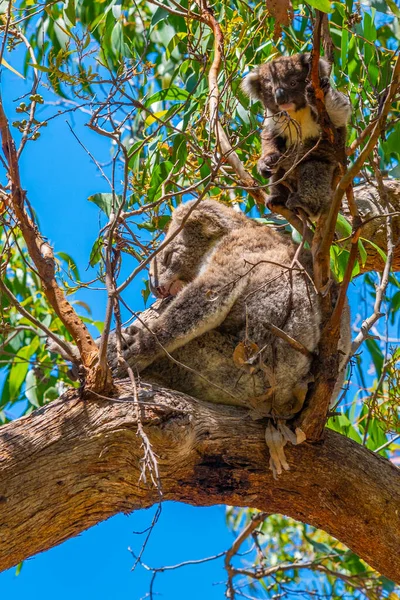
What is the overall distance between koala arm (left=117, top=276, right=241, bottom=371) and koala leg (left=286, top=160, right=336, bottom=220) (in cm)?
53

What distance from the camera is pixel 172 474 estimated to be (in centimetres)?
273

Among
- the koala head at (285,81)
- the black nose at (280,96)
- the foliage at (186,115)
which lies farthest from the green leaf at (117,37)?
the black nose at (280,96)

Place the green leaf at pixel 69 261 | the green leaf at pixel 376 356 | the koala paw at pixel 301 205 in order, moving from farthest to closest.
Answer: the green leaf at pixel 376 356 → the koala paw at pixel 301 205 → the green leaf at pixel 69 261

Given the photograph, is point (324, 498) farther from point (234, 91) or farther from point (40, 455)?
point (234, 91)

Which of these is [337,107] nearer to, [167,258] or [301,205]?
[301,205]

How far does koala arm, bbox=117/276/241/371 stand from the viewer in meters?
3.07

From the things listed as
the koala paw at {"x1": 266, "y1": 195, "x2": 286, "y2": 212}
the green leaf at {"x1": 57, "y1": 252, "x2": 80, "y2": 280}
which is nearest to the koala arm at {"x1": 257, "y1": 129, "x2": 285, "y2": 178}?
the koala paw at {"x1": 266, "y1": 195, "x2": 286, "y2": 212}

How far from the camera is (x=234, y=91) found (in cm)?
386

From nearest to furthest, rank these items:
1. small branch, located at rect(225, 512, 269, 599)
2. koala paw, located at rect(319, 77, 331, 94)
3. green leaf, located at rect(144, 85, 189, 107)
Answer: koala paw, located at rect(319, 77, 331, 94), green leaf, located at rect(144, 85, 189, 107), small branch, located at rect(225, 512, 269, 599)

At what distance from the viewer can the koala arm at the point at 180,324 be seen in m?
3.07

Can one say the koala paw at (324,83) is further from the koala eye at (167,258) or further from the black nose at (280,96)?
the koala eye at (167,258)

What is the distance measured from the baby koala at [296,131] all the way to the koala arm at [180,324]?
A: 1.96 feet

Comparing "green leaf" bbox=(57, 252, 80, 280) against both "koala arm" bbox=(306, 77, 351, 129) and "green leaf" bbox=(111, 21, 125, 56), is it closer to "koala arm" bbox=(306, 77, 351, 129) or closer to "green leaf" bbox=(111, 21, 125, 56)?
"green leaf" bbox=(111, 21, 125, 56)

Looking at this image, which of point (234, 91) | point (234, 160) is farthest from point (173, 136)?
point (234, 160)
